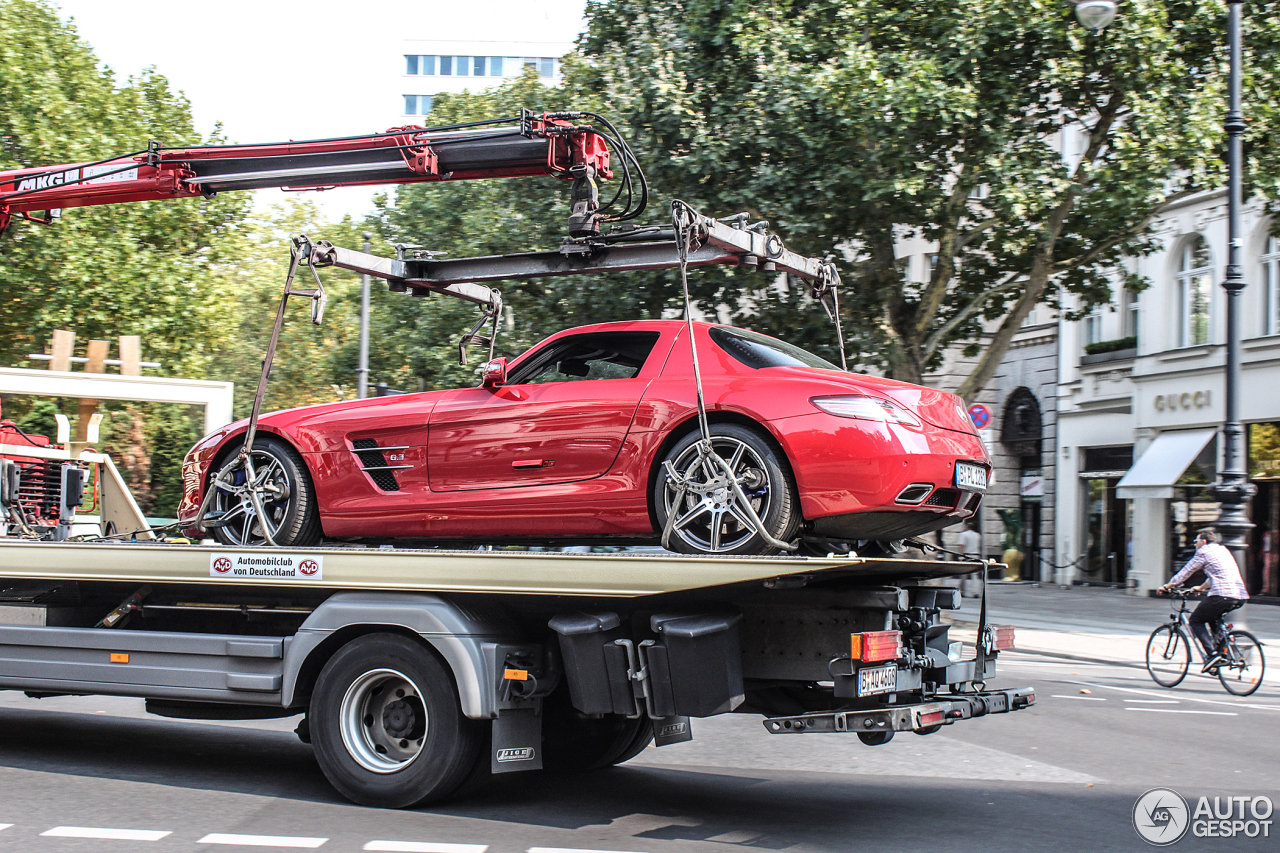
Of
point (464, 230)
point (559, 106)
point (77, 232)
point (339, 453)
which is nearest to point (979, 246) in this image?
point (559, 106)

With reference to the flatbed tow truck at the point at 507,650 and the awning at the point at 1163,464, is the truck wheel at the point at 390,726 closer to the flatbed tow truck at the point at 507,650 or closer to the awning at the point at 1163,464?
the flatbed tow truck at the point at 507,650

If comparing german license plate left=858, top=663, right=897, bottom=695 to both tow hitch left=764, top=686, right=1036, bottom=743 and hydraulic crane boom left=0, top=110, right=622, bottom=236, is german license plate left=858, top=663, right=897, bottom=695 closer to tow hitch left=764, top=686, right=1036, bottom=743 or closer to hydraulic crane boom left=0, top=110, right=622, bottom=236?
tow hitch left=764, top=686, right=1036, bottom=743

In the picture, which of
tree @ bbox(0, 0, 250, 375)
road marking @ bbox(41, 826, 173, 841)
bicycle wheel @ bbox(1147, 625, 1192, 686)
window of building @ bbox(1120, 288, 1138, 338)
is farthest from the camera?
window of building @ bbox(1120, 288, 1138, 338)

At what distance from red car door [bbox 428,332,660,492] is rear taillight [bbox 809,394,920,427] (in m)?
1.04

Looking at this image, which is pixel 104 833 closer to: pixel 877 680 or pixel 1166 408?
pixel 877 680

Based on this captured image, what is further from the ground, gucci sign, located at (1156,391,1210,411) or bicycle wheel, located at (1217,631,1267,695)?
gucci sign, located at (1156,391,1210,411)

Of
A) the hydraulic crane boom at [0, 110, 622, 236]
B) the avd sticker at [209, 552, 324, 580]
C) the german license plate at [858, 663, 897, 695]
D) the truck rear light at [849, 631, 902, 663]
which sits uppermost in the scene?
the hydraulic crane boom at [0, 110, 622, 236]

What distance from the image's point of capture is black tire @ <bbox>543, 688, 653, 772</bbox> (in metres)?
6.68

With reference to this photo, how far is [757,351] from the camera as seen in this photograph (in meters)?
6.89

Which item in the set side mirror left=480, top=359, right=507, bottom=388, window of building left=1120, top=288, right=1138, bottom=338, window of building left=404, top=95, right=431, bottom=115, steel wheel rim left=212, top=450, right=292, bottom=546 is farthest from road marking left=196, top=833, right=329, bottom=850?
window of building left=404, top=95, right=431, bottom=115

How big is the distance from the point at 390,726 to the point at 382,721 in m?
0.06

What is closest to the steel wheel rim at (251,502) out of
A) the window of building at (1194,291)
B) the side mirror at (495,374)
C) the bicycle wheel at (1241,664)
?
the side mirror at (495,374)
